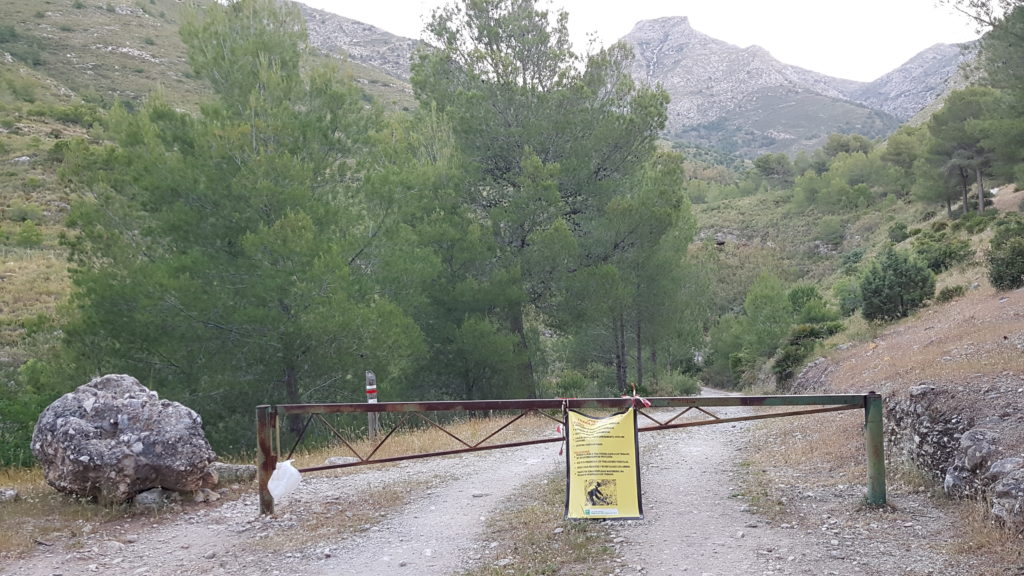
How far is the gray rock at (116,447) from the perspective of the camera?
7637 millimetres

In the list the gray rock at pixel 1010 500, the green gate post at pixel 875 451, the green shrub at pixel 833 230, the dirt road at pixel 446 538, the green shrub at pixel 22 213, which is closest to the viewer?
the gray rock at pixel 1010 500

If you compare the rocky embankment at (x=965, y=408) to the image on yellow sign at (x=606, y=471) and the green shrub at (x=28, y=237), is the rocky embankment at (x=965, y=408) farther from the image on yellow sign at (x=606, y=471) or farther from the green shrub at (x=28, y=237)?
the green shrub at (x=28, y=237)

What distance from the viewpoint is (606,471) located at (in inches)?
246

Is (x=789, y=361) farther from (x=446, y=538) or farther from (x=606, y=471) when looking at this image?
(x=446, y=538)

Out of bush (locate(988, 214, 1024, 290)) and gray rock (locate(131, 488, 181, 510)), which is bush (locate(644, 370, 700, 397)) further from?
gray rock (locate(131, 488, 181, 510))

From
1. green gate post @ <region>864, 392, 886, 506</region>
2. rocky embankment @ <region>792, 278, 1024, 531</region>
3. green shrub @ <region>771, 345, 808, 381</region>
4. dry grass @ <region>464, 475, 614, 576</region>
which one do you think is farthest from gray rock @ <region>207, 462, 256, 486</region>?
green shrub @ <region>771, 345, 808, 381</region>

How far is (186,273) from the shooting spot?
12.3 metres

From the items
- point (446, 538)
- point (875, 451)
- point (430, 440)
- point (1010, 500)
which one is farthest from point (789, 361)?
point (446, 538)

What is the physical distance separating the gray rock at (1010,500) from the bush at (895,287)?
1926 centimetres

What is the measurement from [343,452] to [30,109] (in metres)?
51.8

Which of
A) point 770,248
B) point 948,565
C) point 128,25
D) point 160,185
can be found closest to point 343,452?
point 160,185

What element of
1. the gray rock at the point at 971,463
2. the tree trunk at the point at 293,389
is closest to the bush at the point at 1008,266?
the gray rock at the point at 971,463

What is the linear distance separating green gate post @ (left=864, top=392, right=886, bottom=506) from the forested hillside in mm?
9190

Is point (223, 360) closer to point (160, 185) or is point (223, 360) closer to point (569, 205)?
point (160, 185)
